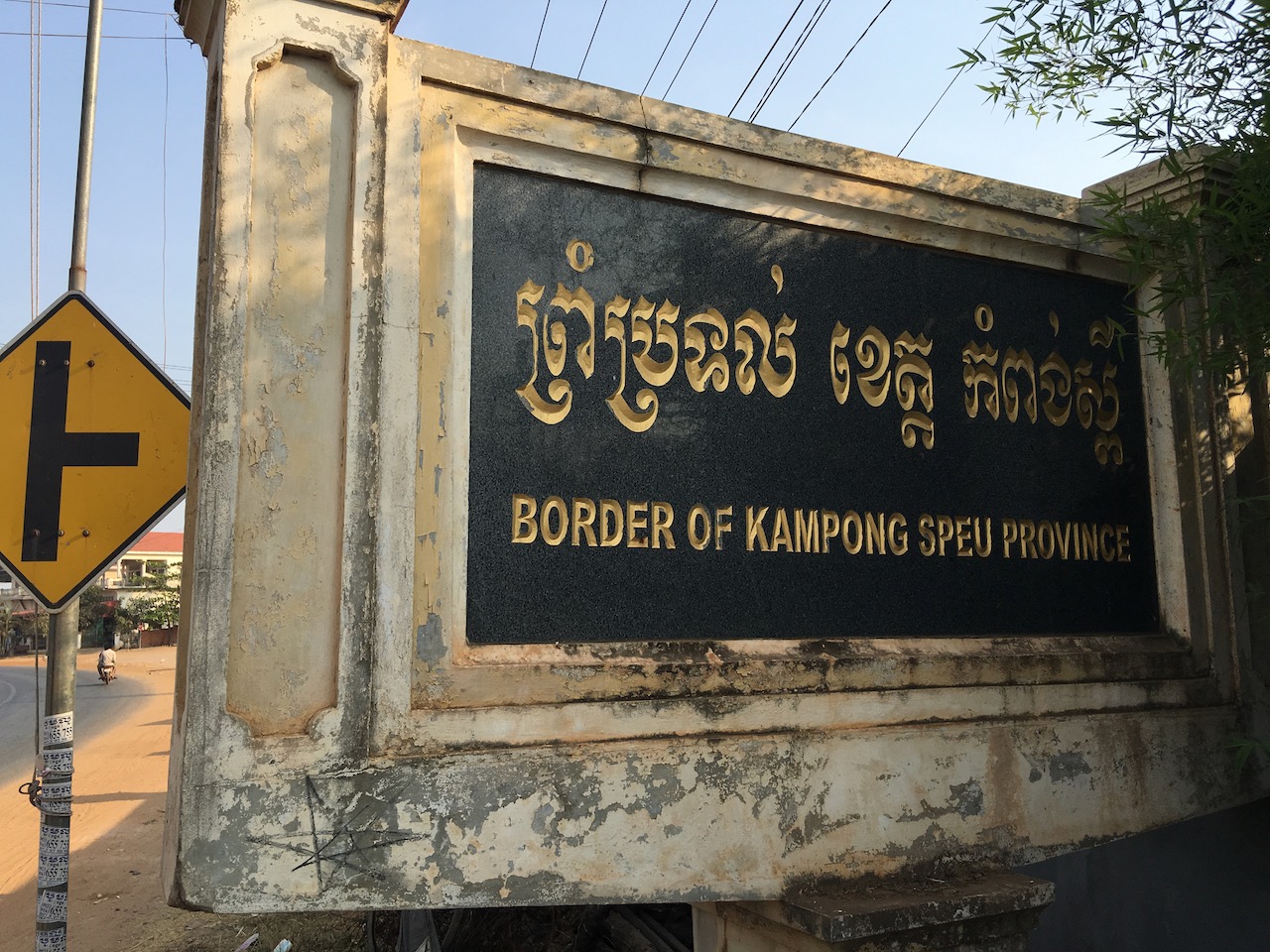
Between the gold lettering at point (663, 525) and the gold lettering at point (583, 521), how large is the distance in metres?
0.21

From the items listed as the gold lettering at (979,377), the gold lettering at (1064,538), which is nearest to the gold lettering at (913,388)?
the gold lettering at (979,377)

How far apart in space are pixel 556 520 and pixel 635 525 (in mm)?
253

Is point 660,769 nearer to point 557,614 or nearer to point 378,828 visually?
point 557,614

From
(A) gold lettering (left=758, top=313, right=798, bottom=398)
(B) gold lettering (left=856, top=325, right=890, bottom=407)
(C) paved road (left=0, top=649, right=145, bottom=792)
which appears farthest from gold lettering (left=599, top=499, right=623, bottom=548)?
(C) paved road (left=0, top=649, right=145, bottom=792)

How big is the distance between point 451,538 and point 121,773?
1235 centimetres

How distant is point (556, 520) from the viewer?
112 inches

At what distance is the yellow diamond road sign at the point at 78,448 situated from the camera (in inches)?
112

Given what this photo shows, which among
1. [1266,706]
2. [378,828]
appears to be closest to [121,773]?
[378,828]

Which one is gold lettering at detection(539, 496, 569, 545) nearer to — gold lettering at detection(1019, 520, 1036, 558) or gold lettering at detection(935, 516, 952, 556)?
gold lettering at detection(935, 516, 952, 556)

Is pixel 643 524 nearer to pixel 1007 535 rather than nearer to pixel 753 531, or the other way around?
pixel 753 531

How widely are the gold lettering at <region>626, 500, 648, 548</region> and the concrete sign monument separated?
0.03 feet

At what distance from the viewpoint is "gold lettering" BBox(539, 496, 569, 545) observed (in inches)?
111

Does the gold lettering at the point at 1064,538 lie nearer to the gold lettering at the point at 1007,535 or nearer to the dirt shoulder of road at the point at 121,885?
the gold lettering at the point at 1007,535

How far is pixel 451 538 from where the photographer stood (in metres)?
2.65
